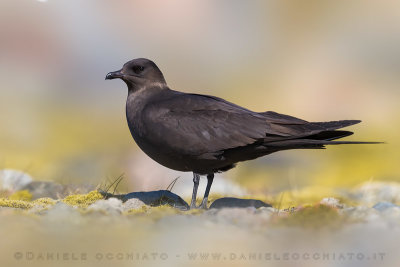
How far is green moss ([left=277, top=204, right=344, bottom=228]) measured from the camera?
773 cm

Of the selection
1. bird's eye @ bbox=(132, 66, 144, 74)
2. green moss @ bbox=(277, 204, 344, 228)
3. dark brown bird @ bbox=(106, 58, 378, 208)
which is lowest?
green moss @ bbox=(277, 204, 344, 228)

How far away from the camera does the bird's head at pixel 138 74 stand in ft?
36.3

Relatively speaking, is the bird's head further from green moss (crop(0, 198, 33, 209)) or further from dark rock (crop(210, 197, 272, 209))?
green moss (crop(0, 198, 33, 209))

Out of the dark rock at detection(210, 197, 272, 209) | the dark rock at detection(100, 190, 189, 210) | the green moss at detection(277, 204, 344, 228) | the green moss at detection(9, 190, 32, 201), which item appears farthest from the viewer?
the green moss at detection(9, 190, 32, 201)

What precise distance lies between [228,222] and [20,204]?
4.29 metres

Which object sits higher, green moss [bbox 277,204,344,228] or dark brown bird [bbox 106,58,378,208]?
dark brown bird [bbox 106,58,378,208]

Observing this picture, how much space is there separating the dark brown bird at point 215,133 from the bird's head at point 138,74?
0.90m

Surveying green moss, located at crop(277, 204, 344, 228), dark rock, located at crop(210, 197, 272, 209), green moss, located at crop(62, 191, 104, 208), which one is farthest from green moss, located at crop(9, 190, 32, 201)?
green moss, located at crop(277, 204, 344, 228)

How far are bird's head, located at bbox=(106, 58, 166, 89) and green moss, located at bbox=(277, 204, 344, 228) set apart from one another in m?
4.07

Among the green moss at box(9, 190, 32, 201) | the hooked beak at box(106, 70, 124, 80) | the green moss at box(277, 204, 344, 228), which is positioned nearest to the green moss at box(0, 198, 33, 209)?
the green moss at box(9, 190, 32, 201)

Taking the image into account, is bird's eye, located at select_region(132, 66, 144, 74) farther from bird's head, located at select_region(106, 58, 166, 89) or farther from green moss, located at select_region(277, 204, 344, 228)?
green moss, located at select_region(277, 204, 344, 228)

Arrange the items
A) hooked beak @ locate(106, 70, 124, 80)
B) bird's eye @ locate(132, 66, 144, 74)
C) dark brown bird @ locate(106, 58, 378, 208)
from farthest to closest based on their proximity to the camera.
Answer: bird's eye @ locate(132, 66, 144, 74) < hooked beak @ locate(106, 70, 124, 80) < dark brown bird @ locate(106, 58, 378, 208)

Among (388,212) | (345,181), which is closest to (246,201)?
(388,212)

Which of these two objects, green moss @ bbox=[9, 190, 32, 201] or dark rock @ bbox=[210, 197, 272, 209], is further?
green moss @ bbox=[9, 190, 32, 201]
